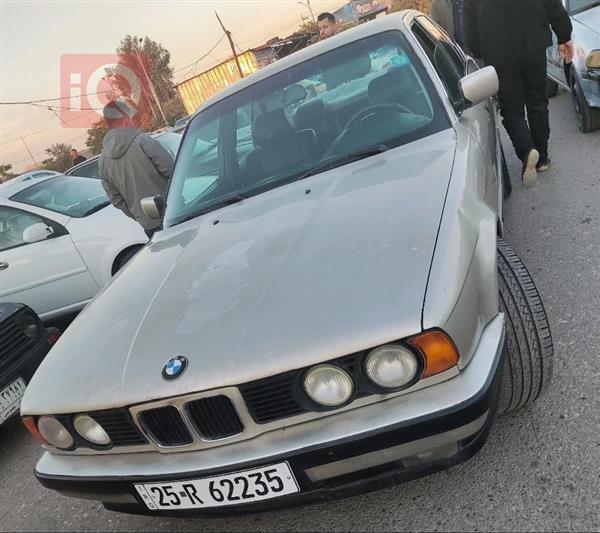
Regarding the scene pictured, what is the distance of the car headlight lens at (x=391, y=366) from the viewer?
1.57 meters

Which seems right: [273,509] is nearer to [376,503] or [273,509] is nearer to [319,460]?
[319,460]

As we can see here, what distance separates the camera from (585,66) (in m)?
4.84

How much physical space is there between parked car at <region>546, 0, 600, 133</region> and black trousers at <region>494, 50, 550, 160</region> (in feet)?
2.29

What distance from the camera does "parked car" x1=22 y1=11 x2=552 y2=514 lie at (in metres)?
1.59

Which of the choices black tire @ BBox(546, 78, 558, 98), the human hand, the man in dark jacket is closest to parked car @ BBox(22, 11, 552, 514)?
the man in dark jacket

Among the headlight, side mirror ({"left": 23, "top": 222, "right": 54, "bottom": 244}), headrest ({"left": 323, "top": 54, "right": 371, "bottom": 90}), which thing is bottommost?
the headlight

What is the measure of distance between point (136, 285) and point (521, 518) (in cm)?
173

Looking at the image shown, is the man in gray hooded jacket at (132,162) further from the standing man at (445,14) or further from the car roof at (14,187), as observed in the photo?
the standing man at (445,14)

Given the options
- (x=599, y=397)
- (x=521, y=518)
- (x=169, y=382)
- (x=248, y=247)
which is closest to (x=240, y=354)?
(x=169, y=382)

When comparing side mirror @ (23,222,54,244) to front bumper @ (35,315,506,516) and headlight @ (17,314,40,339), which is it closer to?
headlight @ (17,314,40,339)

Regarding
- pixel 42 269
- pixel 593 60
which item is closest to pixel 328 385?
pixel 42 269

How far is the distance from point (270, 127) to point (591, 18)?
3.95m

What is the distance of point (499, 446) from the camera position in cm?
208

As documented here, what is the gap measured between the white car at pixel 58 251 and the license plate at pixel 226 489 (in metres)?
3.37
